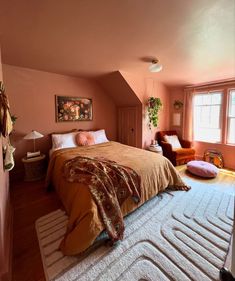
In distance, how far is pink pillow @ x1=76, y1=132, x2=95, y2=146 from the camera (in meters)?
3.31

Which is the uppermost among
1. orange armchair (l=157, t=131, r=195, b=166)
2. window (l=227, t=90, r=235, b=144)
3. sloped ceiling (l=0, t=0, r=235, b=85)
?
sloped ceiling (l=0, t=0, r=235, b=85)

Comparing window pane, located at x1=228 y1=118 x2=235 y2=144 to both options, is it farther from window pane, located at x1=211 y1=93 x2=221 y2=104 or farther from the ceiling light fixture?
the ceiling light fixture

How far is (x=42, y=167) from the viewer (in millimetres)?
3170

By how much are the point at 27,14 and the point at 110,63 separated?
5.05 feet

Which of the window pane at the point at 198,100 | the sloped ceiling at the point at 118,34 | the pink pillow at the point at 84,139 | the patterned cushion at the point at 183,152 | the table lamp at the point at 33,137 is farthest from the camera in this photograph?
the window pane at the point at 198,100

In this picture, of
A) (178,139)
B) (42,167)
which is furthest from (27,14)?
(178,139)

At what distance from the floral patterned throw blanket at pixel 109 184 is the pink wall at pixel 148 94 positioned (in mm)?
2219

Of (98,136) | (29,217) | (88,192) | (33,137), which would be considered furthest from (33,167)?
(88,192)

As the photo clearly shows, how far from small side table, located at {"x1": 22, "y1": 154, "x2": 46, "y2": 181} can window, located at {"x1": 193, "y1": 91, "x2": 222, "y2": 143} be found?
405cm

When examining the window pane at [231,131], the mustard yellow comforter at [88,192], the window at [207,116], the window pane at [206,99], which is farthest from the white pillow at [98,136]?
the window pane at [231,131]

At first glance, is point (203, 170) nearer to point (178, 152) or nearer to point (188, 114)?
point (178, 152)

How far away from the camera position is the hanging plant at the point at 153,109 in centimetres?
393

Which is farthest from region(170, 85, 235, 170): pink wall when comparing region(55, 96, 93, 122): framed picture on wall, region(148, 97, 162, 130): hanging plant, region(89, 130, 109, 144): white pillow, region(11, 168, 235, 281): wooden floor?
region(55, 96, 93, 122): framed picture on wall

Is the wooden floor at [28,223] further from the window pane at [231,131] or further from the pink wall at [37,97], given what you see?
the window pane at [231,131]
